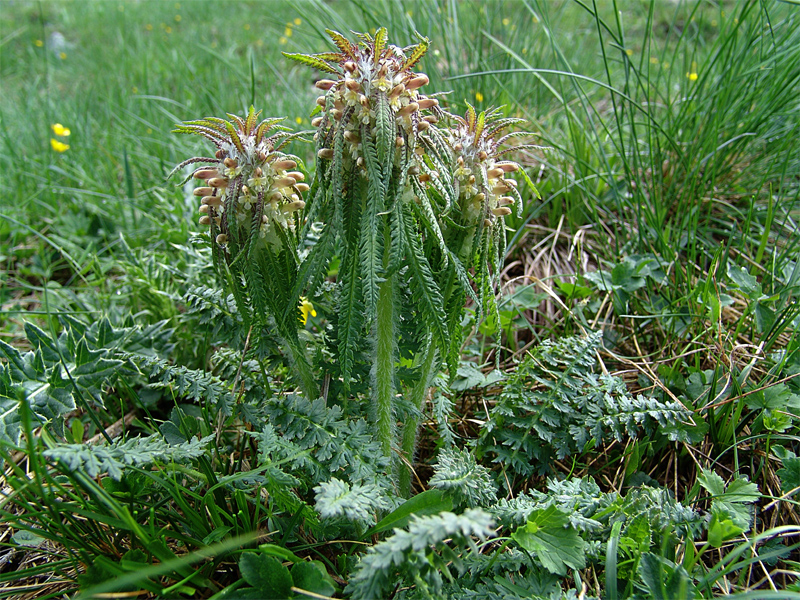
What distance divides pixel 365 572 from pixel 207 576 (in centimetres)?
50

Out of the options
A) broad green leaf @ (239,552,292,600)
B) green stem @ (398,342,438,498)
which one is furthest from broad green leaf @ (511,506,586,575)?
broad green leaf @ (239,552,292,600)

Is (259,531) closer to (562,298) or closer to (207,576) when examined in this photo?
(207,576)

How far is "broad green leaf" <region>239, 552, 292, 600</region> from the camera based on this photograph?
1192mm

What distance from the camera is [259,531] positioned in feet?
4.73

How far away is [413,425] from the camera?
164cm

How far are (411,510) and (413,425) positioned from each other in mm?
320

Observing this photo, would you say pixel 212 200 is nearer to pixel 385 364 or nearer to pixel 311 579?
pixel 385 364

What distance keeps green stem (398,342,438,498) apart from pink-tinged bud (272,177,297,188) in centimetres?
61

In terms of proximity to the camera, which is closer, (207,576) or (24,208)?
(207,576)

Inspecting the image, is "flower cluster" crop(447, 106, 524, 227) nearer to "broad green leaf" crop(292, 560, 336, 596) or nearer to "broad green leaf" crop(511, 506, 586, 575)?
"broad green leaf" crop(511, 506, 586, 575)

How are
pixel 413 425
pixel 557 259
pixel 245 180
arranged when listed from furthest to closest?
pixel 557 259 → pixel 413 425 → pixel 245 180

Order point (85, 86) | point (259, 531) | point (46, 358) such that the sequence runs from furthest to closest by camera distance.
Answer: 1. point (85, 86)
2. point (46, 358)
3. point (259, 531)

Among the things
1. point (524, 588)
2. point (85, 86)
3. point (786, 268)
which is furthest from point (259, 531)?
point (85, 86)

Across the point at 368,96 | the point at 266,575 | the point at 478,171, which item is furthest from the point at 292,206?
the point at 266,575
